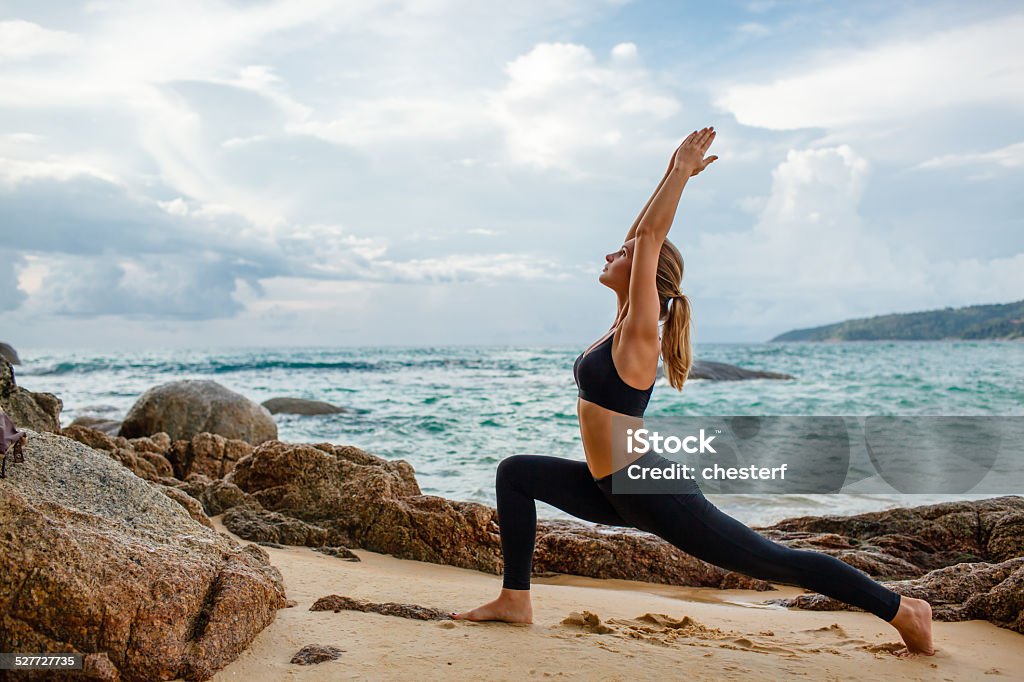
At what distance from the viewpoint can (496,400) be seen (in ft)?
70.5

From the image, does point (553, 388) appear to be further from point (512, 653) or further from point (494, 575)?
point (512, 653)

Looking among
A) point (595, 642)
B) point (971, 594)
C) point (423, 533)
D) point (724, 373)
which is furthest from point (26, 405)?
point (724, 373)

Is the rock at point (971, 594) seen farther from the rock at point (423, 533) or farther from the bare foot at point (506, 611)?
the bare foot at point (506, 611)

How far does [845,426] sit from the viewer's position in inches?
731

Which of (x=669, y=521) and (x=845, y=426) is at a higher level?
(x=669, y=521)

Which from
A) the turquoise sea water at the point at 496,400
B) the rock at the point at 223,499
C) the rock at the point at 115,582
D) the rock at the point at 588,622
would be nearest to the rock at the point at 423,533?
the rock at the point at 223,499

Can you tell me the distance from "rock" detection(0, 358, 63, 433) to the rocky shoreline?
0.05 feet

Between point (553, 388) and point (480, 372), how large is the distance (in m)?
10.2

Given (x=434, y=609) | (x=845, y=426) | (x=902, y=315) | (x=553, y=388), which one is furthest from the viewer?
(x=902, y=315)

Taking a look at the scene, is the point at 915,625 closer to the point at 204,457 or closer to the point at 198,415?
the point at 204,457

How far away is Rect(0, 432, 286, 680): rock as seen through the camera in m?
2.77

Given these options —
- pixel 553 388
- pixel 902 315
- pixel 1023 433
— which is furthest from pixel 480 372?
pixel 902 315

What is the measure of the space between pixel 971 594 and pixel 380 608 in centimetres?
310

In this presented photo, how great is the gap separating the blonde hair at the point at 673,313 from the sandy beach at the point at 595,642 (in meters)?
1.20
